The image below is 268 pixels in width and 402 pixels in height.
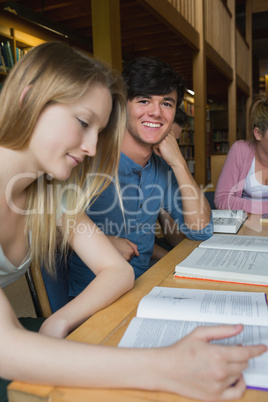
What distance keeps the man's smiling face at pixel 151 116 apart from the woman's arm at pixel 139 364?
3.49ft

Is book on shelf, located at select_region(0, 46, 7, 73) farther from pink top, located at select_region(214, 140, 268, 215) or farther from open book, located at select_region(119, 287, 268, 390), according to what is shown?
open book, located at select_region(119, 287, 268, 390)

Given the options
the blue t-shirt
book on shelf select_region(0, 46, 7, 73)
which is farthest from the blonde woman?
book on shelf select_region(0, 46, 7, 73)

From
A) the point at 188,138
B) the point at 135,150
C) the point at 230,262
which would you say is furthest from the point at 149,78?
the point at 188,138

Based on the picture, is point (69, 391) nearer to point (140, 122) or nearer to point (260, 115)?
point (140, 122)

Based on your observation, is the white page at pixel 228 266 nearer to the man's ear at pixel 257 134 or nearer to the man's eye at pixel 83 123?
the man's eye at pixel 83 123

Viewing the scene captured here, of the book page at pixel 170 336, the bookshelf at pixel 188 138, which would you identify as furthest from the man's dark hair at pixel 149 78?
the bookshelf at pixel 188 138

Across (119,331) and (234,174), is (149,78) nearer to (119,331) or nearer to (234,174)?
(234,174)

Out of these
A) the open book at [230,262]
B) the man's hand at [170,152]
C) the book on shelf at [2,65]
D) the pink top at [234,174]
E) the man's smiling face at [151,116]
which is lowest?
the open book at [230,262]

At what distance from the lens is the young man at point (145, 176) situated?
4.73ft

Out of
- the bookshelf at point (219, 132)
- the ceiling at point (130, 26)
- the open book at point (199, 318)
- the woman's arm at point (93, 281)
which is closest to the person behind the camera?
the open book at point (199, 318)

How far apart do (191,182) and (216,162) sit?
7.63 feet

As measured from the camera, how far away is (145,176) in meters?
1.50

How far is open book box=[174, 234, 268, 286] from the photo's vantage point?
91 centimetres

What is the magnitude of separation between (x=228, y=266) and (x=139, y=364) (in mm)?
545
